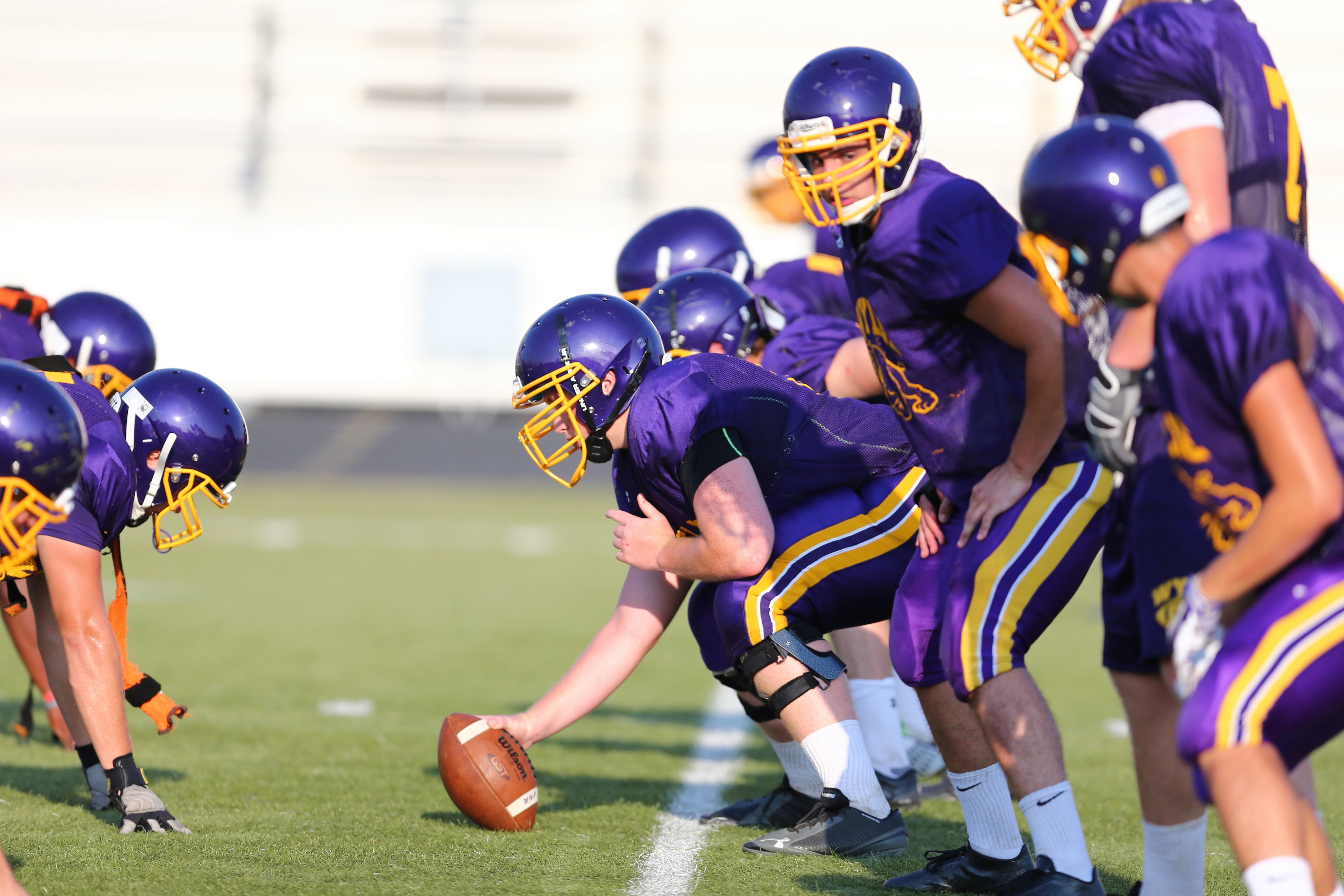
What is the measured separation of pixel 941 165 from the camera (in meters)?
3.35

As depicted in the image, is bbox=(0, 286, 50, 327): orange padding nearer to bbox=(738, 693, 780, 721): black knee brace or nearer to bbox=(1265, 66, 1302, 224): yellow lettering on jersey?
bbox=(738, 693, 780, 721): black knee brace

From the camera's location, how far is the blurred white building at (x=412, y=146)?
2219cm

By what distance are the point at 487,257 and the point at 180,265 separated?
4.95m

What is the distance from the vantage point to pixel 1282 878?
2076 mm

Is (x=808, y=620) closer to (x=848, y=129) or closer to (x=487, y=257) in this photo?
(x=848, y=129)

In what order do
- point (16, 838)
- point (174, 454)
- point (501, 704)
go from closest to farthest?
point (16, 838) < point (174, 454) < point (501, 704)

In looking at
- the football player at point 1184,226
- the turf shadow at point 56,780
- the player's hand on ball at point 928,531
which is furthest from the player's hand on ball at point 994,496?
the turf shadow at point 56,780

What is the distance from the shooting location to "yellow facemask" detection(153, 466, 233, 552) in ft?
12.7

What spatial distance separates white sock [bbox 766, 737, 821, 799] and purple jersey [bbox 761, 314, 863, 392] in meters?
1.15

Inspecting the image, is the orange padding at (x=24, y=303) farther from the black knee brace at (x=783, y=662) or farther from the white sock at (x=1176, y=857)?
the white sock at (x=1176, y=857)

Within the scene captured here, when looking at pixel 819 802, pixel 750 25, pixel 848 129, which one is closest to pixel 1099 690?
pixel 819 802

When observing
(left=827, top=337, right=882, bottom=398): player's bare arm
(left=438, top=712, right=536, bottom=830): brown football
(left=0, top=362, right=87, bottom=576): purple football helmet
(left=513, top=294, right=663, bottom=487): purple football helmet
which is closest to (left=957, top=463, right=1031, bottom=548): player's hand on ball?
(left=513, top=294, right=663, bottom=487): purple football helmet

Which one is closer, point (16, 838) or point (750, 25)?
point (16, 838)

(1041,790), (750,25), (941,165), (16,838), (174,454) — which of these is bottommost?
(16,838)
